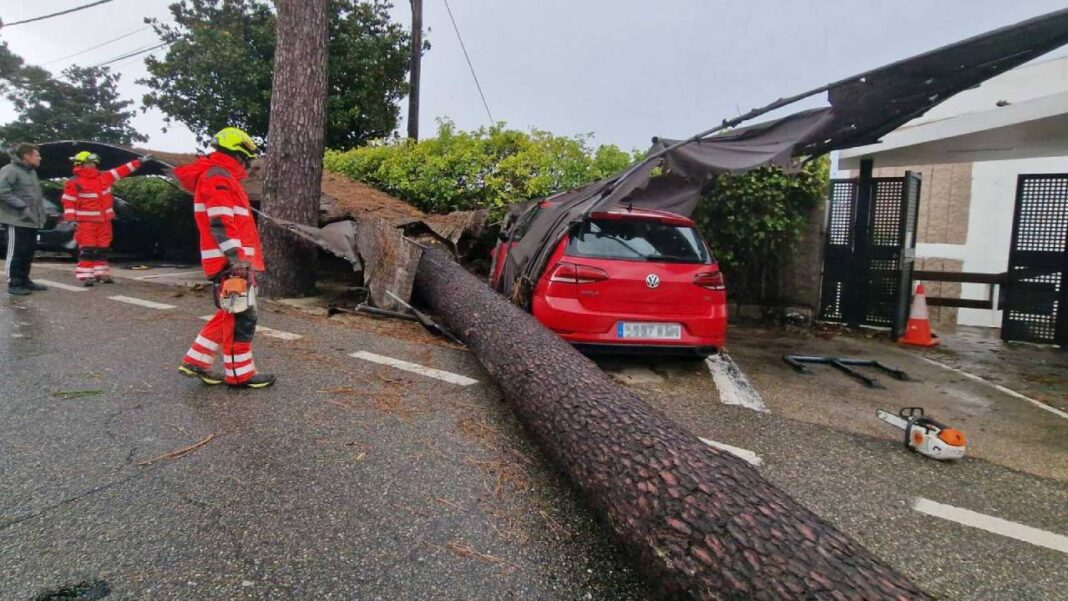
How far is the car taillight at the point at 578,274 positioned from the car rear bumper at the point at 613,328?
174mm

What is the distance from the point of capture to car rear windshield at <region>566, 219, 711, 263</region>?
4.85 metres

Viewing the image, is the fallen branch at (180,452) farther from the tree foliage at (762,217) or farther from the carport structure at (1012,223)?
the carport structure at (1012,223)

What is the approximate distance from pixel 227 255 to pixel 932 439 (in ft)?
14.8

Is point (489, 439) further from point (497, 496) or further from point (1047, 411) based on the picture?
point (1047, 411)

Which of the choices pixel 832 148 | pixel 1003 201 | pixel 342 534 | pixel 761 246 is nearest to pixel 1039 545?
pixel 342 534

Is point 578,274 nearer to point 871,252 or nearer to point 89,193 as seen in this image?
point 871,252

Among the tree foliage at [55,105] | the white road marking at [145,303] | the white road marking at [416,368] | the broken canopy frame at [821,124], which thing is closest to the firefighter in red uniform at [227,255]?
the white road marking at [416,368]

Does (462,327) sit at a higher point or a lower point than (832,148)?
lower

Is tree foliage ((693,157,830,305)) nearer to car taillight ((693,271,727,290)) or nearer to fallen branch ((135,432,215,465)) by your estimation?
car taillight ((693,271,727,290))

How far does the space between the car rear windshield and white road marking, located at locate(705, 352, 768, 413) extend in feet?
3.43

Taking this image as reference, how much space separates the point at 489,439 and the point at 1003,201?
38.1ft

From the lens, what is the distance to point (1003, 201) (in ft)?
34.2

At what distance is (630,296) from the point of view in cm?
470

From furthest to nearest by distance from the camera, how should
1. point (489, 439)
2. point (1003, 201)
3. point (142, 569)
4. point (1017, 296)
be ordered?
point (1003, 201)
point (1017, 296)
point (489, 439)
point (142, 569)
